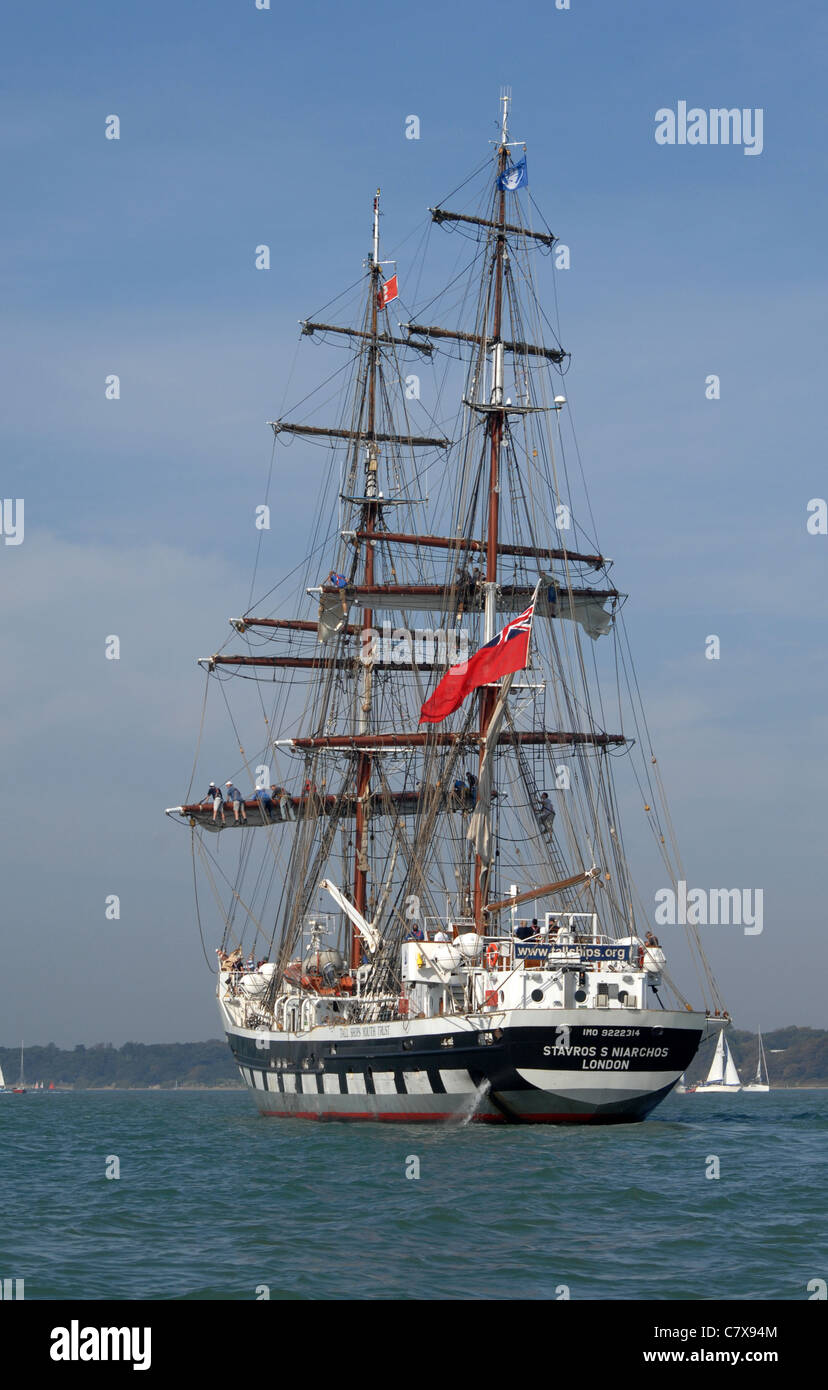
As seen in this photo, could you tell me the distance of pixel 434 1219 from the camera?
106 feet

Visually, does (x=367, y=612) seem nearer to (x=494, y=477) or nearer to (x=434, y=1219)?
(x=494, y=477)

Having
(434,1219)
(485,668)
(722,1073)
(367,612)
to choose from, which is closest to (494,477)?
(485,668)

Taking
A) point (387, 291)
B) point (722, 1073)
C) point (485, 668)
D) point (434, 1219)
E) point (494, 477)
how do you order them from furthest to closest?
point (722, 1073) → point (387, 291) → point (494, 477) → point (485, 668) → point (434, 1219)

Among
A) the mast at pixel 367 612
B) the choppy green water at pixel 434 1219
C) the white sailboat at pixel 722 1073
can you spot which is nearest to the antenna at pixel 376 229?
the mast at pixel 367 612

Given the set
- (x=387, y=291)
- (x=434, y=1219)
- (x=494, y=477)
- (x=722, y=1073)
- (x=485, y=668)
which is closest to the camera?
(x=434, y=1219)

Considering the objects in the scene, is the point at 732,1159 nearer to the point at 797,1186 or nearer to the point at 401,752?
the point at 797,1186

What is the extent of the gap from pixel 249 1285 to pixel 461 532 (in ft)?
151

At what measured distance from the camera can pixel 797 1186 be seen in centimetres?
4006

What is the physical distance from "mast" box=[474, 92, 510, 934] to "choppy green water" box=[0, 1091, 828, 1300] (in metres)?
11.8

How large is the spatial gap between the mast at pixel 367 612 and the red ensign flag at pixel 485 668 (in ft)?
69.4

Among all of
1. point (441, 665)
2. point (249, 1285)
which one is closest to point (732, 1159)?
point (249, 1285)

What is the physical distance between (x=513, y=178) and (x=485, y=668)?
23825 millimetres

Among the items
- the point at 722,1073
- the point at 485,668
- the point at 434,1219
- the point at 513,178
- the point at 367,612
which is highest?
the point at 513,178

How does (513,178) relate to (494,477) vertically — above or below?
above
